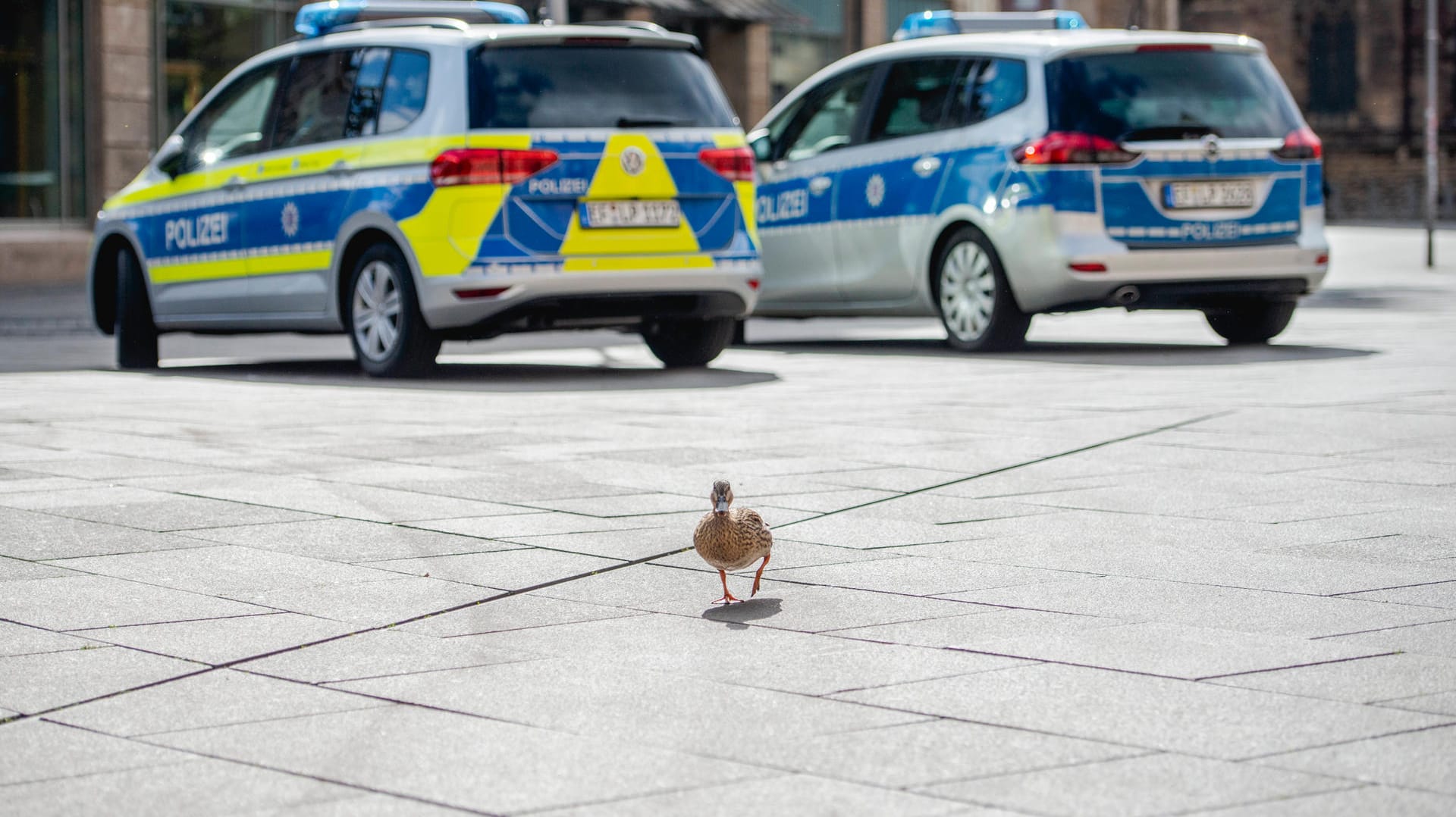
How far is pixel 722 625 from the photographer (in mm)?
4473

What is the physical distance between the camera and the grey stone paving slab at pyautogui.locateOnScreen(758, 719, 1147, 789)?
130 inches

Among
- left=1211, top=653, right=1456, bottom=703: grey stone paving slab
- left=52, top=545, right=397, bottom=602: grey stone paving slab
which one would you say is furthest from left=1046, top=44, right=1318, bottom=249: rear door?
left=1211, top=653, right=1456, bottom=703: grey stone paving slab

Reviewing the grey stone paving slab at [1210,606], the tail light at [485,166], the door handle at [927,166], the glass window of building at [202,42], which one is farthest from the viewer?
the glass window of building at [202,42]

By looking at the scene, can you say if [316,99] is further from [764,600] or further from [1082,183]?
[764,600]

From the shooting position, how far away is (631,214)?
1043cm

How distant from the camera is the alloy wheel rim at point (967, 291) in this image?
12016mm

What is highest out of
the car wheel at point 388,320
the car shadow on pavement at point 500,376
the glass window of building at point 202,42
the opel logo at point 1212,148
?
the glass window of building at point 202,42

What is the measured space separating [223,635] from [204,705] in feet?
1.99

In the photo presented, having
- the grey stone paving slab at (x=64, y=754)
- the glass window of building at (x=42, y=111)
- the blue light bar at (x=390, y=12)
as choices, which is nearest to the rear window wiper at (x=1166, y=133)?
the blue light bar at (x=390, y=12)

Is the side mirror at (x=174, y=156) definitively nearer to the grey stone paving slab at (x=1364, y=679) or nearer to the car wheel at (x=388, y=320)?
the car wheel at (x=388, y=320)

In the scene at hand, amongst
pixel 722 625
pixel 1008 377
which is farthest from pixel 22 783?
pixel 1008 377

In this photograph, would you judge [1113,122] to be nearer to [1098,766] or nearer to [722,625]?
[722,625]

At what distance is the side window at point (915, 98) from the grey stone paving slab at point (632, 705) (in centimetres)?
878

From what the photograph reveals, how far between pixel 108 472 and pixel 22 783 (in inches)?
145
